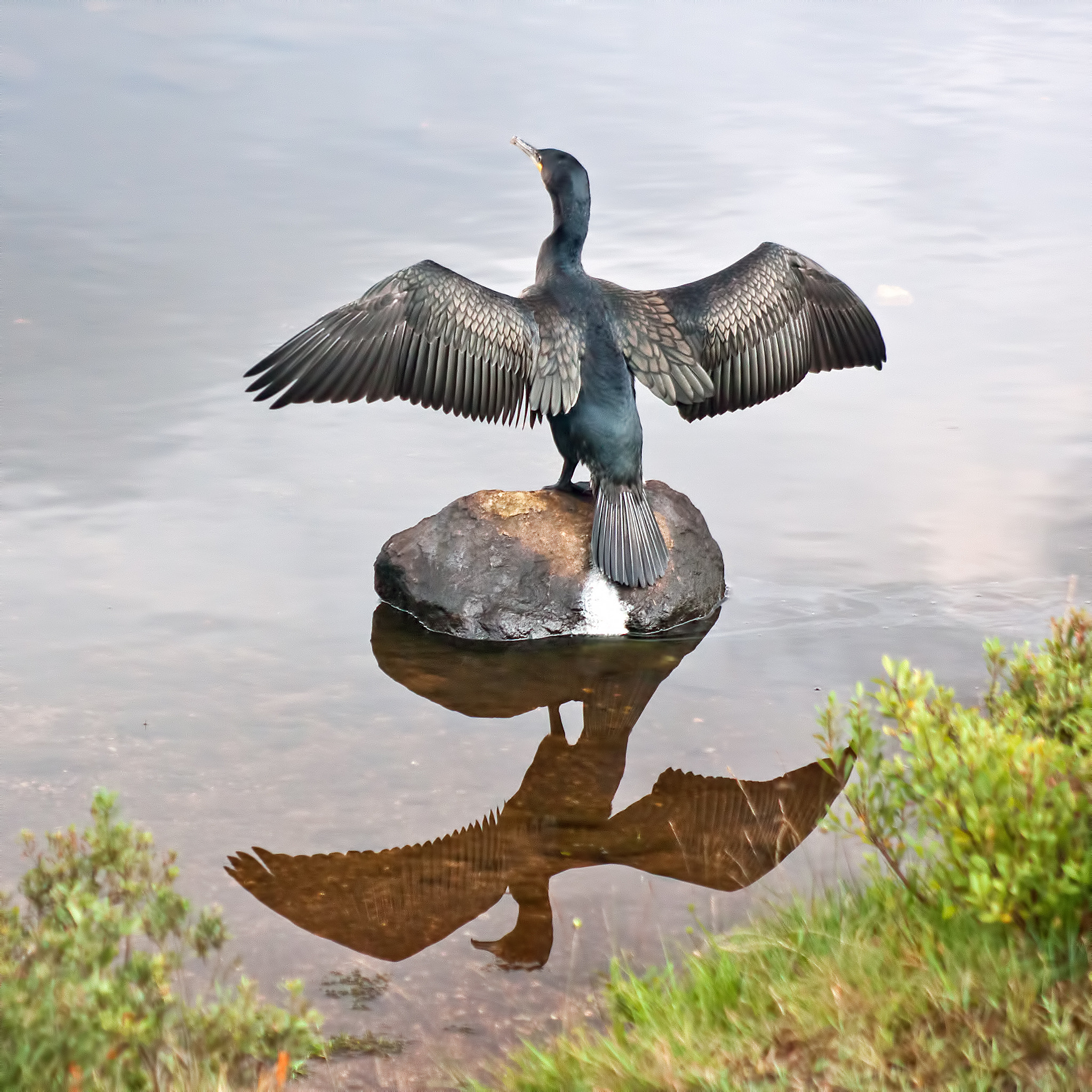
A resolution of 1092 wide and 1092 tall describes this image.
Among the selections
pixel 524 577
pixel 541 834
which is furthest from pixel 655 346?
pixel 541 834

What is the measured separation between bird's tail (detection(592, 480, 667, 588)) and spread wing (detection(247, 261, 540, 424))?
55 cm

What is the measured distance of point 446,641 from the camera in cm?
597

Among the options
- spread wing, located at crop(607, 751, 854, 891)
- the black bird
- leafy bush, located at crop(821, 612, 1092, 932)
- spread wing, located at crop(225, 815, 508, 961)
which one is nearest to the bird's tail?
the black bird

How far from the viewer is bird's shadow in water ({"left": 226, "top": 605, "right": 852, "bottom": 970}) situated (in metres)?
4.12

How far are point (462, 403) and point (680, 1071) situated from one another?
376cm

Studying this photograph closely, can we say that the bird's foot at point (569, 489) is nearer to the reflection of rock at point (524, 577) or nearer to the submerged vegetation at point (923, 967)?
the reflection of rock at point (524, 577)

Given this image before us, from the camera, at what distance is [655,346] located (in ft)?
21.1

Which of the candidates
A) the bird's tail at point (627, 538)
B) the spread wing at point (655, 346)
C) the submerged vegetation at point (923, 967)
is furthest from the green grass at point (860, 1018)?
the spread wing at point (655, 346)

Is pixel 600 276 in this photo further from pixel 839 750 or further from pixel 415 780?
pixel 839 750

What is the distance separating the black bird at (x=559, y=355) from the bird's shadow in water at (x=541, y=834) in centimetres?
67

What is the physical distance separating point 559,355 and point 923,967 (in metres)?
3.67

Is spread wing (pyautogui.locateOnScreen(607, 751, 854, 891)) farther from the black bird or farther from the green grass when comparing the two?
the black bird

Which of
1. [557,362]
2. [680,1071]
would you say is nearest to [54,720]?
[557,362]

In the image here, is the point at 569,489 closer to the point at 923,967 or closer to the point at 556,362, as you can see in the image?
the point at 556,362
